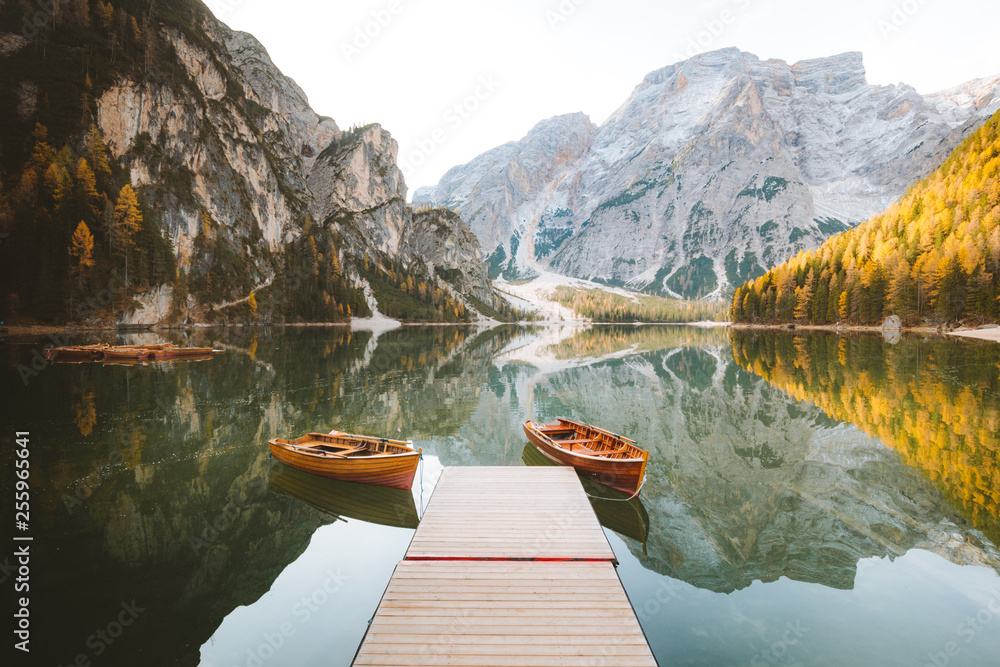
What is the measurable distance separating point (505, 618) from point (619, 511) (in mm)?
8916

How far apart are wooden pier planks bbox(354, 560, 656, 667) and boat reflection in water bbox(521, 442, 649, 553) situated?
4.64 metres

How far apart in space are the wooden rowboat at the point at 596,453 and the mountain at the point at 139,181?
110597mm

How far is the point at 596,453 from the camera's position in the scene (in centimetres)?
1842

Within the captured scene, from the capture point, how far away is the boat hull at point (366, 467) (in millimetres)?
16938

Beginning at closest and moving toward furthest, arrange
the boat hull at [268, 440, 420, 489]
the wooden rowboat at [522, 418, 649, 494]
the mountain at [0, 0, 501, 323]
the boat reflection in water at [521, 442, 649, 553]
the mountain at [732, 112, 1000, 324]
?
the boat reflection in water at [521, 442, 649, 553] → the wooden rowboat at [522, 418, 649, 494] → the boat hull at [268, 440, 420, 489] → the mountain at [732, 112, 1000, 324] → the mountain at [0, 0, 501, 323]

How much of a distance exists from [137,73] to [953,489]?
7085 inches

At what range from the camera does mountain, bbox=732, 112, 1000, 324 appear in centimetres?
7988

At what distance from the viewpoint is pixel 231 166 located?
506 feet

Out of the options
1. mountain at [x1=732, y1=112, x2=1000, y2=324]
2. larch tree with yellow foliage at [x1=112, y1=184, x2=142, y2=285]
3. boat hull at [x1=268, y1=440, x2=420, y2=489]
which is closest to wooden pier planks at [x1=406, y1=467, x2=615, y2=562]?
boat hull at [x1=268, y1=440, x2=420, y2=489]

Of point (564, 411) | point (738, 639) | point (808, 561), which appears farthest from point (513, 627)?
point (564, 411)

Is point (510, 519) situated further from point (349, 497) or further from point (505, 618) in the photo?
point (349, 497)

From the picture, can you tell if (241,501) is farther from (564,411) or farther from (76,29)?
(76,29)

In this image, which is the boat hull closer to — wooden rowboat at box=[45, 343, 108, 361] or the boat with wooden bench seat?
the boat with wooden bench seat

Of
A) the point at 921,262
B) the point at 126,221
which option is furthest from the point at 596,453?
the point at 126,221
